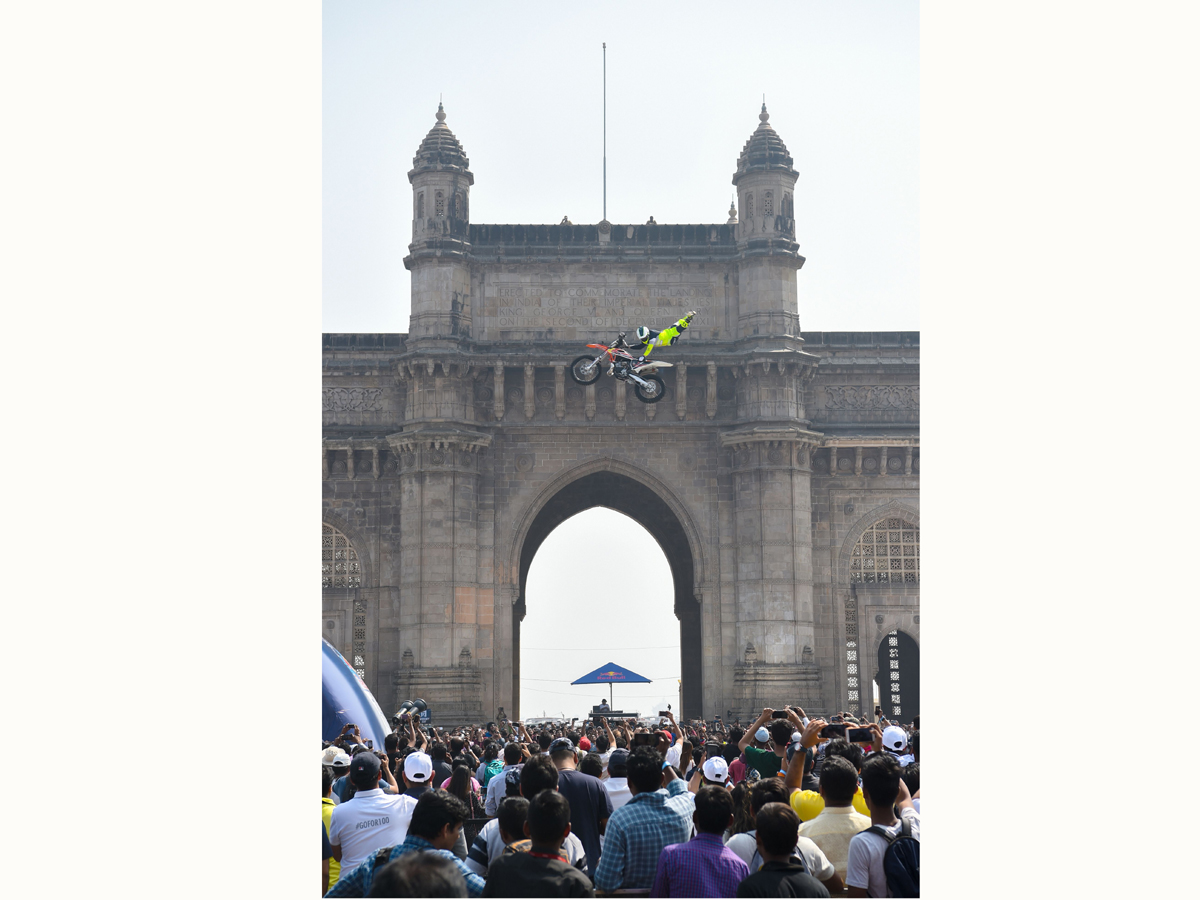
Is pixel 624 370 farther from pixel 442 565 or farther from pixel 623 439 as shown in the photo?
pixel 442 565

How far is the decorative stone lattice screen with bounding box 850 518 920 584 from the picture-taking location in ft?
110

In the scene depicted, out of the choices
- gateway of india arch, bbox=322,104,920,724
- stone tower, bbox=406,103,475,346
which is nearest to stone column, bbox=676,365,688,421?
gateway of india arch, bbox=322,104,920,724

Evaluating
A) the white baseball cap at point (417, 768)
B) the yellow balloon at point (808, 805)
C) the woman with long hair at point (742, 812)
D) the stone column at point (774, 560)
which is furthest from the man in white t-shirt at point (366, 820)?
the stone column at point (774, 560)

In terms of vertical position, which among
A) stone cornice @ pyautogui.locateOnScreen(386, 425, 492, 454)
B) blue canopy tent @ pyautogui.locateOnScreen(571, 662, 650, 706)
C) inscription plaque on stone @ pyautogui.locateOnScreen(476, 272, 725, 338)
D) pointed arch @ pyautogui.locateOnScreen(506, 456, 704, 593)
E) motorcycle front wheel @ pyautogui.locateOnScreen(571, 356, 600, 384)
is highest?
inscription plaque on stone @ pyautogui.locateOnScreen(476, 272, 725, 338)

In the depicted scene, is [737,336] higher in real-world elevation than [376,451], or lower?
higher

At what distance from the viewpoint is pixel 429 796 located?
655cm

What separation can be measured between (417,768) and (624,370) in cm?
1956

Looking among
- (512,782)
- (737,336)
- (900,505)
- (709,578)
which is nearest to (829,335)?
(737,336)

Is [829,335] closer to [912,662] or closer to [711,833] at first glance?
[912,662]

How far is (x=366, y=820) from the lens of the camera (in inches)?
321

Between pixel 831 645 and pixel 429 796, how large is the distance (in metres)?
27.5

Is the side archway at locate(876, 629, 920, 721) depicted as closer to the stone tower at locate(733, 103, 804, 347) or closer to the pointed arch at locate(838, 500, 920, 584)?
the pointed arch at locate(838, 500, 920, 584)

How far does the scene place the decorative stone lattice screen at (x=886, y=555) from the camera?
1319 inches

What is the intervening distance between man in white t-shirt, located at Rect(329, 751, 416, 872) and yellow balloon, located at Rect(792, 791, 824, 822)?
254 centimetres
